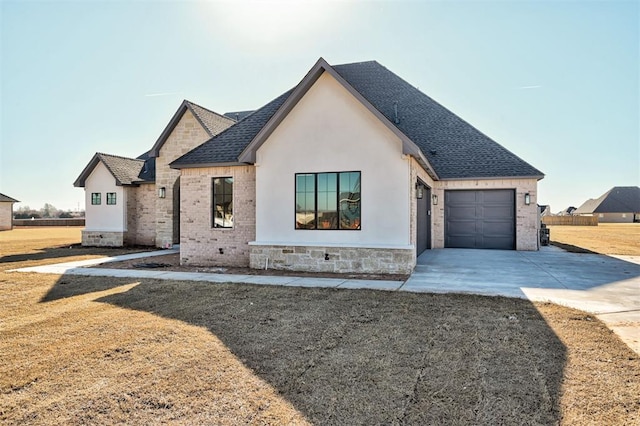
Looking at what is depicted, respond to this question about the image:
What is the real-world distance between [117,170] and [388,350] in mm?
20547

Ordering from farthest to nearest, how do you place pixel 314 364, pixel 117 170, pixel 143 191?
pixel 143 191 → pixel 117 170 → pixel 314 364

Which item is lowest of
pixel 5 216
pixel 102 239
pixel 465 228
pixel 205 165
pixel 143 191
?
pixel 102 239

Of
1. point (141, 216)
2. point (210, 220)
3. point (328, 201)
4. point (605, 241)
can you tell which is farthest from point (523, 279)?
→ point (141, 216)

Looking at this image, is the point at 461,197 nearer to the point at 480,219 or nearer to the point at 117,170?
the point at 480,219

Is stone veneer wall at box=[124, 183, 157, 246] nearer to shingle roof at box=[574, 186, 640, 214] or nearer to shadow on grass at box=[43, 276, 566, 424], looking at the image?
shadow on grass at box=[43, 276, 566, 424]

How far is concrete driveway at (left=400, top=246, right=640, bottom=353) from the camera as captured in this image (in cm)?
664

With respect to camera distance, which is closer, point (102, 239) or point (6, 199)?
point (102, 239)

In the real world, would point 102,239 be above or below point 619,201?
below

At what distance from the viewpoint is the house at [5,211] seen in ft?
137

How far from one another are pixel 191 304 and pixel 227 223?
5.85 m

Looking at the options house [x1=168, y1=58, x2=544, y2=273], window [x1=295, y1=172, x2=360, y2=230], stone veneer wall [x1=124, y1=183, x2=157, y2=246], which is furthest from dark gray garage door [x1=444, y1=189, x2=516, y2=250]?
stone veneer wall [x1=124, y1=183, x2=157, y2=246]

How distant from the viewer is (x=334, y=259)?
1109 centimetres

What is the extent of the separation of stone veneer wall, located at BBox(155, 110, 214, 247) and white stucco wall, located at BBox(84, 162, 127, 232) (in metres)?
2.68

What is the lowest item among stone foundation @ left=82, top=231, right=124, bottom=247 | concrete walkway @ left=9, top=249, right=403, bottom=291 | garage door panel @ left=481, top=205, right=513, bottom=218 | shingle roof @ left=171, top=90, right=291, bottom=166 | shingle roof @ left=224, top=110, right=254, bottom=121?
concrete walkway @ left=9, top=249, right=403, bottom=291
